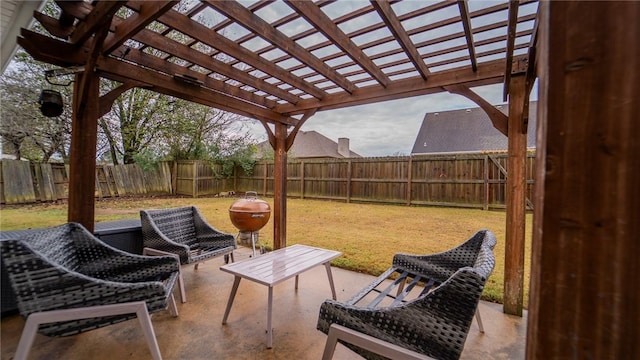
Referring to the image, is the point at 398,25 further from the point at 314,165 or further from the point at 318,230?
the point at 314,165

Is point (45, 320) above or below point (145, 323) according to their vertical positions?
above

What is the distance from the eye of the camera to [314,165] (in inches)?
410

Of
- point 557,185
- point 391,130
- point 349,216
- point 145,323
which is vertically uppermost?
point 391,130

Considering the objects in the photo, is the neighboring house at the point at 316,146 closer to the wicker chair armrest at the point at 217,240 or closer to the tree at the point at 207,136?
the tree at the point at 207,136

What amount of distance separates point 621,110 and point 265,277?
6.70 feet

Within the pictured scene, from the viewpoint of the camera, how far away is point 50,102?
231 cm

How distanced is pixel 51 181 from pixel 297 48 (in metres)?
8.31

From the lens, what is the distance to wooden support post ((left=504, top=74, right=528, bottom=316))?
2.44 meters

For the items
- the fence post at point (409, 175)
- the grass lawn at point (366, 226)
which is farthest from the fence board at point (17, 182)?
the fence post at point (409, 175)

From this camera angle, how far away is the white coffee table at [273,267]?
1.99m

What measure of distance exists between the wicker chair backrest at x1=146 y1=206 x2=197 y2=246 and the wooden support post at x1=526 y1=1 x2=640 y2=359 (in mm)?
3391

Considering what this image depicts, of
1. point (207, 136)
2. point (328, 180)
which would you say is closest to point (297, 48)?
point (328, 180)

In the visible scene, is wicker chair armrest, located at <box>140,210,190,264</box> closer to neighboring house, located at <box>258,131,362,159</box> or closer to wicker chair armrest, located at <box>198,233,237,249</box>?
wicker chair armrest, located at <box>198,233,237,249</box>

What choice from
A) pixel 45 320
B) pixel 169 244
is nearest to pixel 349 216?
pixel 169 244
